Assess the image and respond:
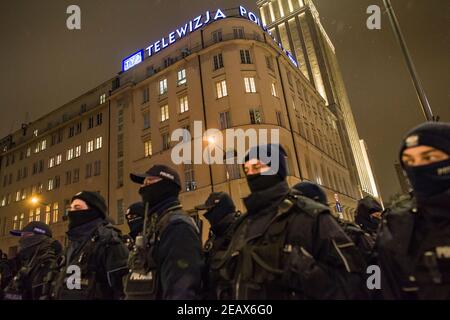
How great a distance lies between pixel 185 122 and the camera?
2548 centimetres

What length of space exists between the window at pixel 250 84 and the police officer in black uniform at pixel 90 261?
21570 mm

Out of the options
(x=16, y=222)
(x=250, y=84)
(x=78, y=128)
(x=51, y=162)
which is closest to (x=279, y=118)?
(x=250, y=84)

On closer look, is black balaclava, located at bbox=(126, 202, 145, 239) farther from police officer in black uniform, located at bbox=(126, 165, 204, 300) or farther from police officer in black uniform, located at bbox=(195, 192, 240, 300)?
police officer in black uniform, located at bbox=(126, 165, 204, 300)

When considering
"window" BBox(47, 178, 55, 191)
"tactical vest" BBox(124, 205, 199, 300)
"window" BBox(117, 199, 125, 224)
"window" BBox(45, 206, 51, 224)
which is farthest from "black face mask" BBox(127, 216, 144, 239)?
"window" BBox(47, 178, 55, 191)

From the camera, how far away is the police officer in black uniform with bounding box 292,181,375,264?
3.36 meters

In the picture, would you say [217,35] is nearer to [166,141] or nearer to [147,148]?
[166,141]

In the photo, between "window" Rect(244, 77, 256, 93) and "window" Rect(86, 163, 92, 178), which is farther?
"window" Rect(86, 163, 92, 178)

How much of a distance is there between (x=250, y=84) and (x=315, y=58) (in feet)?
127

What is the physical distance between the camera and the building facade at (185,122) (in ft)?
77.4

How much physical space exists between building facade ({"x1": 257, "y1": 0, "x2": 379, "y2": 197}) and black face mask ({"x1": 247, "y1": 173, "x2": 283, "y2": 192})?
4774 centimetres

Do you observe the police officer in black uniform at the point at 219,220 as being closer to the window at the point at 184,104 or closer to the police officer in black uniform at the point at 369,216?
the police officer in black uniform at the point at 369,216

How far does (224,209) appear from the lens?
4527mm

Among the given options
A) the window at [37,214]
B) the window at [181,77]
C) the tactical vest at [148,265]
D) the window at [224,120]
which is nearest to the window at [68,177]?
the window at [37,214]
